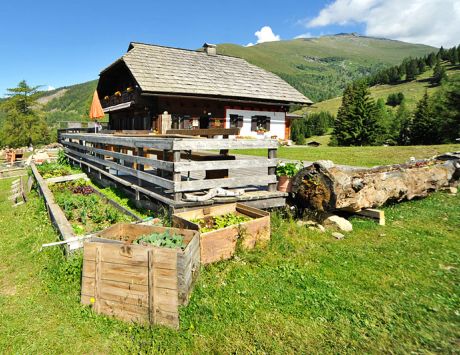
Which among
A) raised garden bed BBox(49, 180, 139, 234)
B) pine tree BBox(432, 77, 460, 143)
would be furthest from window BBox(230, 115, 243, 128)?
pine tree BBox(432, 77, 460, 143)

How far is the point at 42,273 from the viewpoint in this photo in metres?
4.51

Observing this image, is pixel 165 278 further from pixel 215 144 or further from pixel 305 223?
pixel 305 223

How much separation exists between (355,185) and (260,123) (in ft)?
60.6

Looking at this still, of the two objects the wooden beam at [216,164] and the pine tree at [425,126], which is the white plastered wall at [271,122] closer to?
the wooden beam at [216,164]

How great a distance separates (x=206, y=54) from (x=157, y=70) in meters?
7.48

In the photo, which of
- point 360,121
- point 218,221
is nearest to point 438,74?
point 360,121

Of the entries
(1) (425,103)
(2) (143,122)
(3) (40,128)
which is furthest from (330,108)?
(2) (143,122)

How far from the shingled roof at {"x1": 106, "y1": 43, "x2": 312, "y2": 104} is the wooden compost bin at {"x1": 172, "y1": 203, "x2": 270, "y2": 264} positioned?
13.6 metres

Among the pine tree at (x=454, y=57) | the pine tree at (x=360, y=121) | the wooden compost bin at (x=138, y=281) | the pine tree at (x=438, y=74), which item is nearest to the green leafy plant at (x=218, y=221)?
the wooden compost bin at (x=138, y=281)

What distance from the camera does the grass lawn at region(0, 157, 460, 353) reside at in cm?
305

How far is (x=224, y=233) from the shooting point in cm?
455

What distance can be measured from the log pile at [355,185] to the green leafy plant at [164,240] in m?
3.18

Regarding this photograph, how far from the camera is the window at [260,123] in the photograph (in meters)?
23.7

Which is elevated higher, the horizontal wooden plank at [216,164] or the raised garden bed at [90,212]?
the horizontal wooden plank at [216,164]
